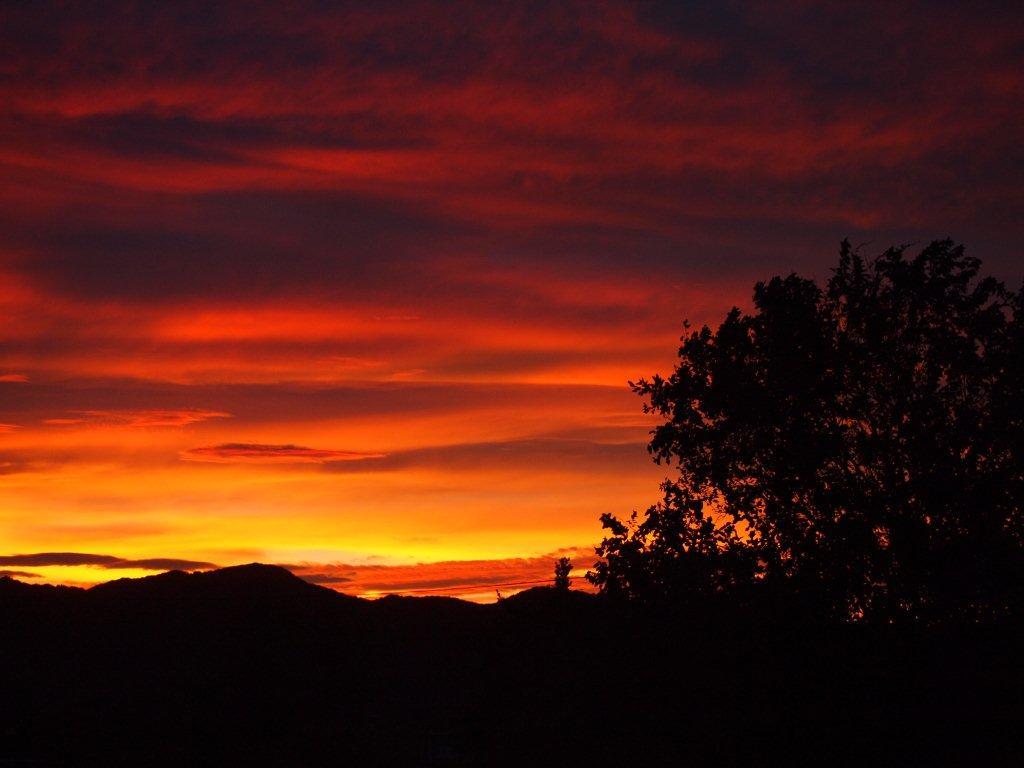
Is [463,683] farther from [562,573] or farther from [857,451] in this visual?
[857,451]

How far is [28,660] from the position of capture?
8644 centimetres

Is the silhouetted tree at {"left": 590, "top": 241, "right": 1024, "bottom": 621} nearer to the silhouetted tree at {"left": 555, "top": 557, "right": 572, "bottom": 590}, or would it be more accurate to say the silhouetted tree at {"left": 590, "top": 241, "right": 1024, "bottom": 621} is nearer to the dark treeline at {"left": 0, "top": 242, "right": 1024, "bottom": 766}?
the dark treeline at {"left": 0, "top": 242, "right": 1024, "bottom": 766}

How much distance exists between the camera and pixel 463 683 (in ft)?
281

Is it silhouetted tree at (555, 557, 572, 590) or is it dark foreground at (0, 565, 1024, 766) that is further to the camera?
silhouetted tree at (555, 557, 572, 590)

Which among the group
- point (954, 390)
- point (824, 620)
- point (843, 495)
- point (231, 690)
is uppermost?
point (954, 390)

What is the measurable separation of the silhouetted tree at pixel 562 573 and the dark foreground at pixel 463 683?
155cm

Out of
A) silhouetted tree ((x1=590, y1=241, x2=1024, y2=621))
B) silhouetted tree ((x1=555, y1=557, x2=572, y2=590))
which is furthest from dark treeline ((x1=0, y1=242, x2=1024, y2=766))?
silhouetted tree ((x1=555, y1=557, x2=572, y2=590))

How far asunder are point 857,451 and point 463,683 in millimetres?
67158

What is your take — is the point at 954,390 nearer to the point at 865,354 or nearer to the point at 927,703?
the point at 865,354

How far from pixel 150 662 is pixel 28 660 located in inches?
399

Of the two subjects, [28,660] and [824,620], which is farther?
[28,660]

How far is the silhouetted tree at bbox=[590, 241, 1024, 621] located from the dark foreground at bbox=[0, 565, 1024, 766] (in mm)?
1214

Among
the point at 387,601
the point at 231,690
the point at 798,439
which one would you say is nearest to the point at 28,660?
the point at 231,690

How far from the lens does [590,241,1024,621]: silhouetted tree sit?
923 inches
